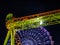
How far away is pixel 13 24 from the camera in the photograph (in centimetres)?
525

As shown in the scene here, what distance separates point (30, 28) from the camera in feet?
17.5

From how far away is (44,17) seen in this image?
16.1ft

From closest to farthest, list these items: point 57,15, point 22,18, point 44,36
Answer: point 57,15 < point 22,18 < point 44,36

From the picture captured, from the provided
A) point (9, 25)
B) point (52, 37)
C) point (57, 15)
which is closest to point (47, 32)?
point (52, 37)

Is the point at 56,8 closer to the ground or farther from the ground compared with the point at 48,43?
farther from the ground

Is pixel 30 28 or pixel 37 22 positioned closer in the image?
pixel 37 22

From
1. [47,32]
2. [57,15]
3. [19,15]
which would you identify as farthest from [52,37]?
[19,15]

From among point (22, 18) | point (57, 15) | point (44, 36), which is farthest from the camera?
point (44, 36)

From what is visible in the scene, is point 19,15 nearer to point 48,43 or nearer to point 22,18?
point 22,18

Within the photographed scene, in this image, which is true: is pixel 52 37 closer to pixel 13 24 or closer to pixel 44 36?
pixel 44 36

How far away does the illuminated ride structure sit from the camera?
4.93m

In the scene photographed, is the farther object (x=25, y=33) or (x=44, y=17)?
(x=25, y=33)

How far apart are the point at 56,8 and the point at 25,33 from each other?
108cm

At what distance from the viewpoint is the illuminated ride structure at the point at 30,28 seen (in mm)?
4934
